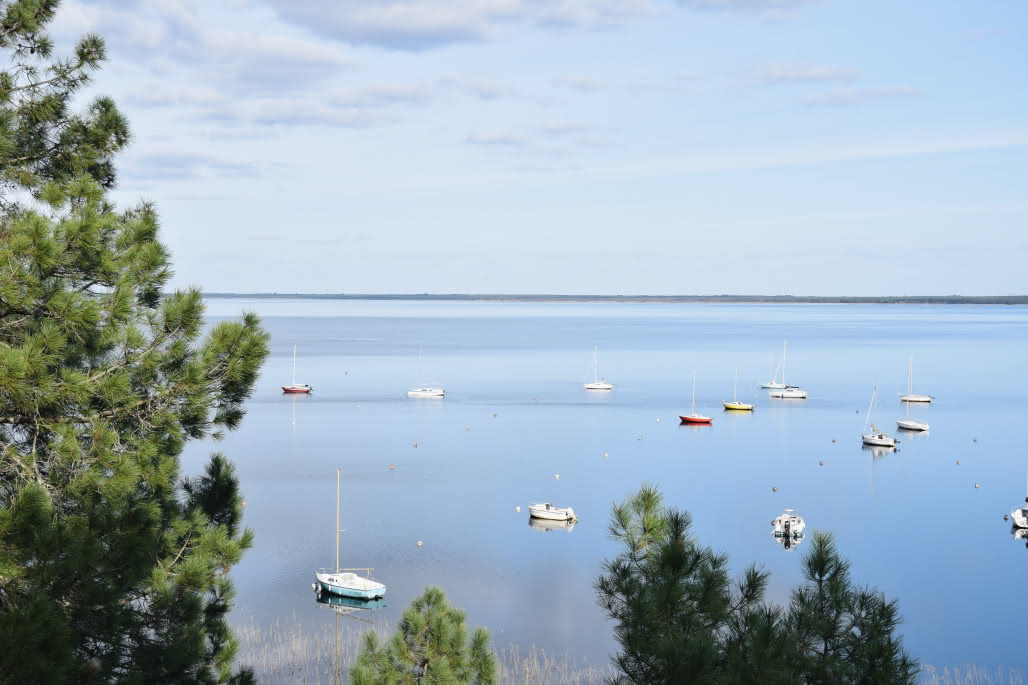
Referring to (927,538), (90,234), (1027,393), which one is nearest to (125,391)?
(90,234)

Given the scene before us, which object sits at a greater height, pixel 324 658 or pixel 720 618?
pixel 720 618

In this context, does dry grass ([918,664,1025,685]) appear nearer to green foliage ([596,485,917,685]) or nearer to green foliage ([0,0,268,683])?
green foliage ([596,485,917,685])

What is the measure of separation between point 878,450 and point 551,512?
3105cm

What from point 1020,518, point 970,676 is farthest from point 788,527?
point 970,676

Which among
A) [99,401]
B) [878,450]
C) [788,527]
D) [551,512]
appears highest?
[99,401]

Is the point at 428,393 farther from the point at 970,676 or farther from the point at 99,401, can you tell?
the point at 99,401

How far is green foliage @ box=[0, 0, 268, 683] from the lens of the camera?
8.81 m

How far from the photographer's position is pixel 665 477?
57719mm

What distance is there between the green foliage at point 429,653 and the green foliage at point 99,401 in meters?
2.12

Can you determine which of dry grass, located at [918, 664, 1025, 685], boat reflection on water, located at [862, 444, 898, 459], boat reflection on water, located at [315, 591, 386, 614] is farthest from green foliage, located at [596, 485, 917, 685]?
boat reflection on water, located at [862, 444, 898, 459]

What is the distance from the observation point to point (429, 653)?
12828 millimetres

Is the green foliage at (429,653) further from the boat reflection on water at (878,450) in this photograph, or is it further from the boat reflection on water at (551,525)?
the boat reflection on water at (878,450)

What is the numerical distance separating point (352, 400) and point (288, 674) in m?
63.5

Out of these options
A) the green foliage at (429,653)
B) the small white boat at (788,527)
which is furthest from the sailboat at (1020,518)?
the green foliage at (429,653)
